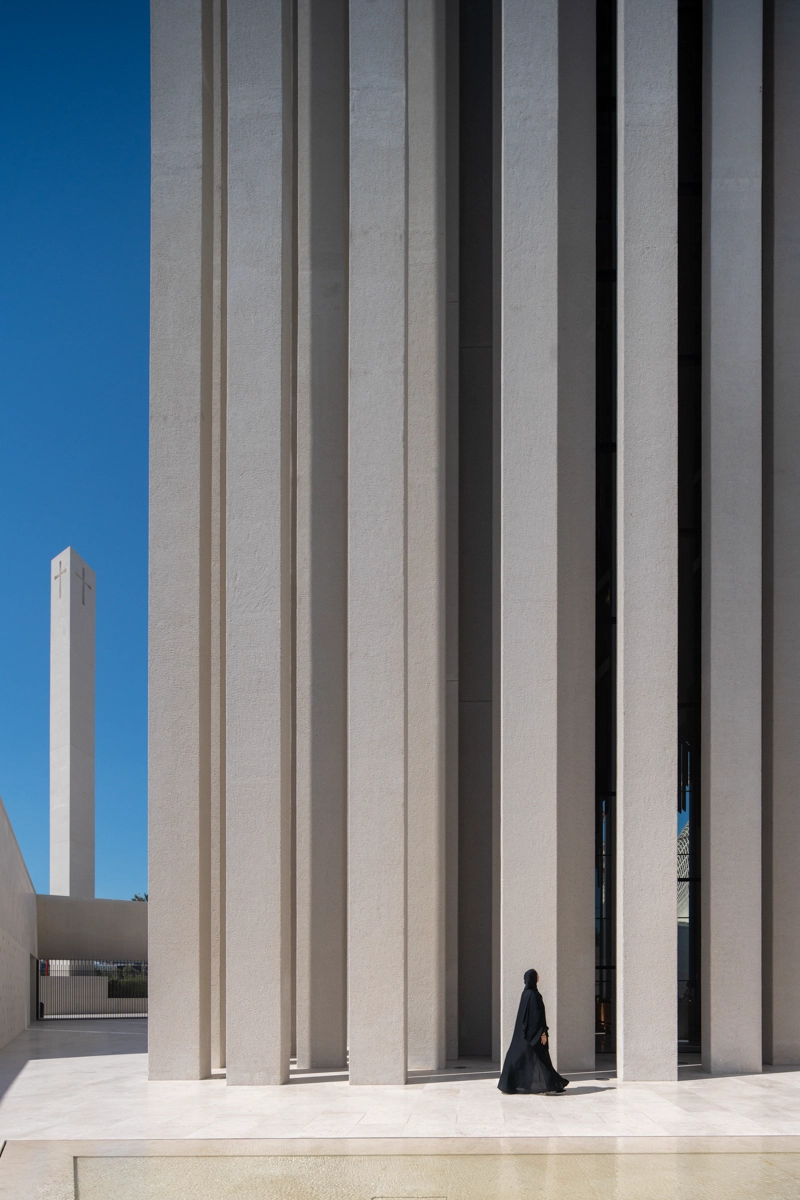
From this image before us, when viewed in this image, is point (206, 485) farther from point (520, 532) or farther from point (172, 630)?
point (520, 532)

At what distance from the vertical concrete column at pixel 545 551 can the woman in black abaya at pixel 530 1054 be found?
2.05ft

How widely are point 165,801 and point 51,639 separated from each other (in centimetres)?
2409

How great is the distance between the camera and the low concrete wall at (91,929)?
109 ft

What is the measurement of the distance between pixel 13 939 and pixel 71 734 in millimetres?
12446

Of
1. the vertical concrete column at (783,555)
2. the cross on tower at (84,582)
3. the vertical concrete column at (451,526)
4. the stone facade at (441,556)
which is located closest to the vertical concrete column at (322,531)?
the stone facade at (441,556)

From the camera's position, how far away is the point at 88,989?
30.8 meters

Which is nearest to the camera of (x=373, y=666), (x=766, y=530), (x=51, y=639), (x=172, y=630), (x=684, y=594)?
(x=373, y=666)

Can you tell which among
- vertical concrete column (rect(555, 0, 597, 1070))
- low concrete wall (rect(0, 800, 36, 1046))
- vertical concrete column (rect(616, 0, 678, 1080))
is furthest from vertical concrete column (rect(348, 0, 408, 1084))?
low concrete wall (rect(0, 800, 36, 1046))

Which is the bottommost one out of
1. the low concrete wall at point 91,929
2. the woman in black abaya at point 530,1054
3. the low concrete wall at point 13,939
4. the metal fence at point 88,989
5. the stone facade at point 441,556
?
the metal fence at point 88,989

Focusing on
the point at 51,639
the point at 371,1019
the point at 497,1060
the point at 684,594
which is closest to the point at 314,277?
the point at 684,594

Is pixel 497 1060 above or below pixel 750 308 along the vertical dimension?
below

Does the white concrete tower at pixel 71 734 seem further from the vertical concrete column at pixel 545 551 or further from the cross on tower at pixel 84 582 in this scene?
the vertical concrete column at pixel 545 551

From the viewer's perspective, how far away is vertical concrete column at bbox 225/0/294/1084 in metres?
13.0

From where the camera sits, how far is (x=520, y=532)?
13.6 m
